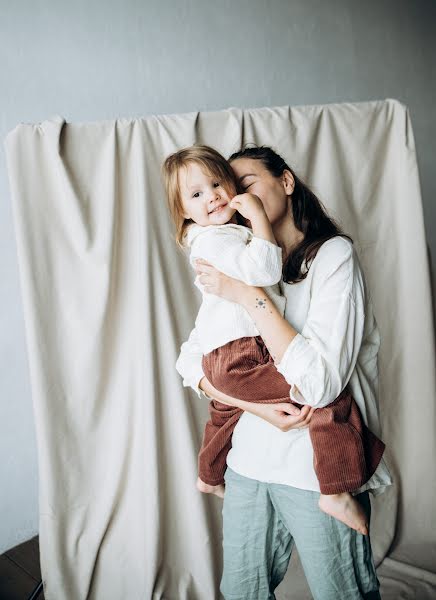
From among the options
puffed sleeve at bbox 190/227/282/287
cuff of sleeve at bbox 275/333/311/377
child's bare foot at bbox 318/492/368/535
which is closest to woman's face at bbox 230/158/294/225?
puffed sleeve at bbox 190/227/282/287

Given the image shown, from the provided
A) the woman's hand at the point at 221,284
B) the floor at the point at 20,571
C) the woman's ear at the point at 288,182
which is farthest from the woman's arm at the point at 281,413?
the floor at the point at 20,571

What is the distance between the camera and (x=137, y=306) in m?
1.84

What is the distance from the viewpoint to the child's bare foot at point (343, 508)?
1018 millimetres

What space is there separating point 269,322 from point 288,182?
0.38 metres

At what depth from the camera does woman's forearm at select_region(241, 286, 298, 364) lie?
101 centimetres

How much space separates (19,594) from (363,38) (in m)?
2.65

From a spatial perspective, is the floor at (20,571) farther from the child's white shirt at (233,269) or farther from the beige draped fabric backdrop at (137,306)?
the child's white shirt at (233,269)

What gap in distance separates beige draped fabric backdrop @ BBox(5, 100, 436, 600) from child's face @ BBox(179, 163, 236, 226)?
24.2 inches

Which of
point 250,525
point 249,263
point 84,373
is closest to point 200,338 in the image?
point 249,263

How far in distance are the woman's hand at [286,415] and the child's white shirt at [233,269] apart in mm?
155

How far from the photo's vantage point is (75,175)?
1805mm

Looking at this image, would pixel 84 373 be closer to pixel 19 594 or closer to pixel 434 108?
pixel 19 594

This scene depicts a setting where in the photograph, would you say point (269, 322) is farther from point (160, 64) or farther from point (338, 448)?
point (160, 64)

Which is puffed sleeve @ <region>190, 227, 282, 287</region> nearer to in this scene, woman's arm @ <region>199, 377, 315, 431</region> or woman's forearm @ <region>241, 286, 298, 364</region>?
woman's forearm @ <region>241, 286, 298, 364</region>
